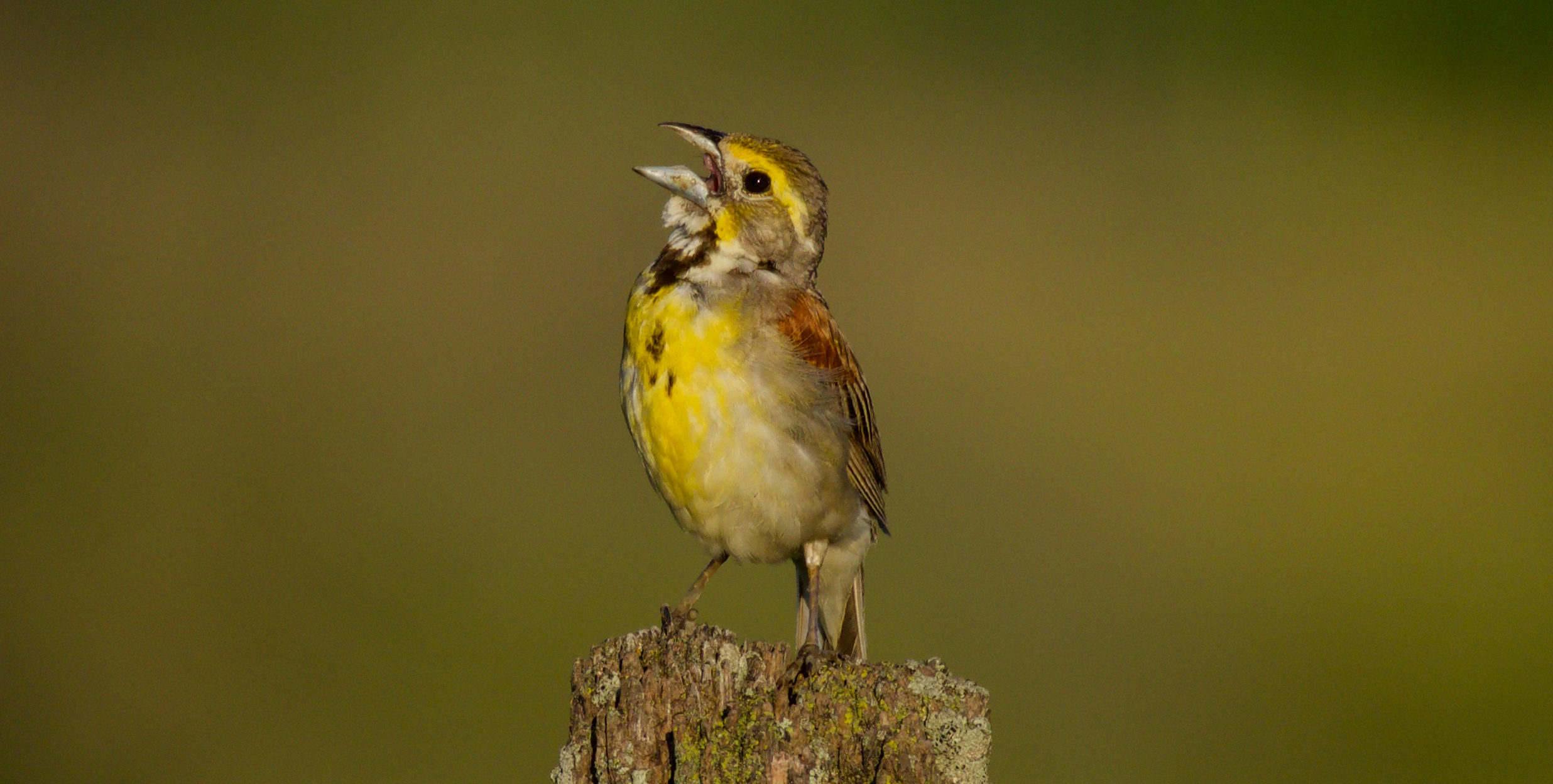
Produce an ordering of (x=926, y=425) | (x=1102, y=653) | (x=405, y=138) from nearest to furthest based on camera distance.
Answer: (x=1102, y=653)
(x=926, y=425)
(x=405, y=138)

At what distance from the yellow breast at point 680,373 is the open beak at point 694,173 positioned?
0.36 metres

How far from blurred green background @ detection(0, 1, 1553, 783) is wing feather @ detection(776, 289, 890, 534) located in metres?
2.89

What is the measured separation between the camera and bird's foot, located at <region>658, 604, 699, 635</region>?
3668 mm

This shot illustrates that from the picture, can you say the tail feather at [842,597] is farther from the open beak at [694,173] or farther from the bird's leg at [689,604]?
the open beak at [694,173]

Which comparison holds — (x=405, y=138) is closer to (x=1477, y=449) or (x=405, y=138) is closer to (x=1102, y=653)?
(x=1102, y=653)

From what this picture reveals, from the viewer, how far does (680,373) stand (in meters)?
4.51

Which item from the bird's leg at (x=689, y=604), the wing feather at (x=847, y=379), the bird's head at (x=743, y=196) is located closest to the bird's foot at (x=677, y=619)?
the bird's leg at (x=689, y=604)

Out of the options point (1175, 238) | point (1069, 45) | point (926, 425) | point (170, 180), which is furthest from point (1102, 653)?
point (170, 180)

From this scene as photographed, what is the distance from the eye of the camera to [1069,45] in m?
12.8

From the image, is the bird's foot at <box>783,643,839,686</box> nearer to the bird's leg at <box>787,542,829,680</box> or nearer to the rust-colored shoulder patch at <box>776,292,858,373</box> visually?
the bird's leg at <box>787,542,829,680</box>

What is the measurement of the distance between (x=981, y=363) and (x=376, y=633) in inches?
181

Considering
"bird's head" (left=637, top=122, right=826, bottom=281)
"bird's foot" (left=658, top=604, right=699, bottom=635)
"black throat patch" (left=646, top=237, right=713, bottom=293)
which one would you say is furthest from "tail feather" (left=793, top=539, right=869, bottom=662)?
"black throat patch" (left=646, top=237, right=713, bottom=293)

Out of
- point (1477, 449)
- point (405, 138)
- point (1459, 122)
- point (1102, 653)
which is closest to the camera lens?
point (1102, 653)

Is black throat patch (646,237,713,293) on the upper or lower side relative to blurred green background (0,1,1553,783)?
lower
